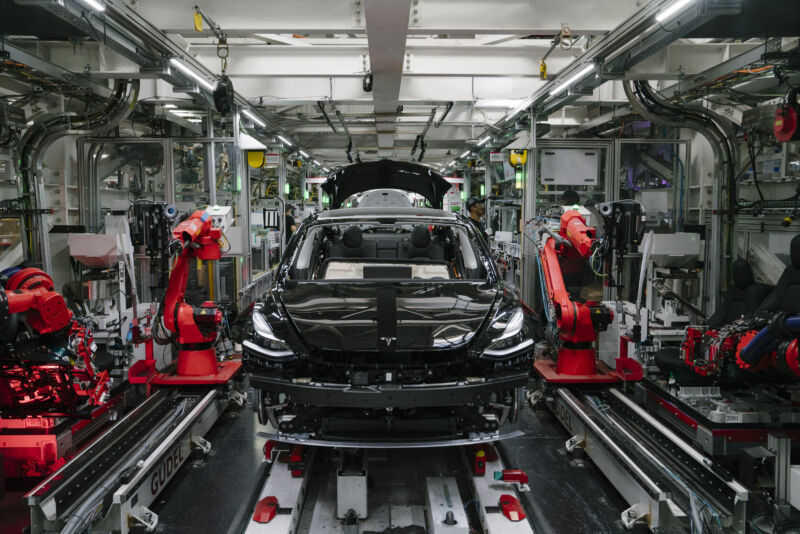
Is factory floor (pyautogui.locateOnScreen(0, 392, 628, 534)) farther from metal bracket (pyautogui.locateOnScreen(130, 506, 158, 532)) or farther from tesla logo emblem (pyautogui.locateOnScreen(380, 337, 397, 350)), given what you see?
tesla logo emblem (pyautogui.locateOnScreen(380, 337, 397, 350))

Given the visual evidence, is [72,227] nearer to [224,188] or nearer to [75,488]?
[224,188]

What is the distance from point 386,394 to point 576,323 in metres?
2.52

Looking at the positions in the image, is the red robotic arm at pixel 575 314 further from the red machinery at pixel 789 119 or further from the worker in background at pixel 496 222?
the worker in background at pixel 496 222

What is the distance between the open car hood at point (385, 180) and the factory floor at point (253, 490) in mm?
3320

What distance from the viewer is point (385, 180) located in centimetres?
685

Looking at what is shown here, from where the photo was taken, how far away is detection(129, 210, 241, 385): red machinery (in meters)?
4.57

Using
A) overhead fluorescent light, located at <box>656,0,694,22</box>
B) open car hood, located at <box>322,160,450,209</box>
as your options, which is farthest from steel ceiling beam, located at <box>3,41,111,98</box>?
overhead fluorescent light, located at <box>656,0,694,22</box>

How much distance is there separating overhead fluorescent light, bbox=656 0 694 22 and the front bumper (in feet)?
8.52

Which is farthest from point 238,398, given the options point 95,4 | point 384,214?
point 95,4

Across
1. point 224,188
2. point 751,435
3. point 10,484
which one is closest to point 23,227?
point 224,188

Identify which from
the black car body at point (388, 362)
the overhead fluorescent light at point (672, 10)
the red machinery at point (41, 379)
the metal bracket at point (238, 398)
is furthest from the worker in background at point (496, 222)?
the red machinery at point (41, 379)

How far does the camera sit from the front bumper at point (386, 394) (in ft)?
8.86

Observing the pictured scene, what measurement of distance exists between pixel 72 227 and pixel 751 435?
7086mm

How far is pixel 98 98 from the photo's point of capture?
6438 millimetres
